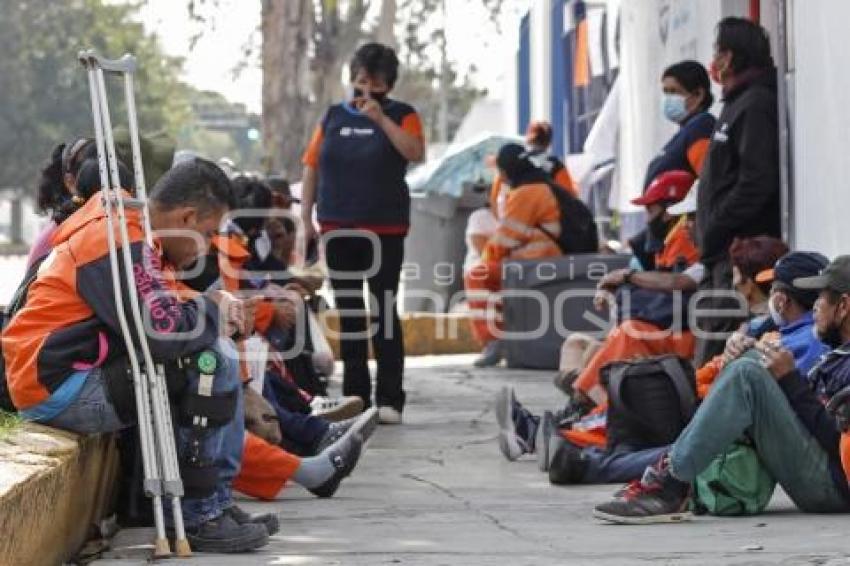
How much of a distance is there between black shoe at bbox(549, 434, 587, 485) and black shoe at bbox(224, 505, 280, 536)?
1.62 metres

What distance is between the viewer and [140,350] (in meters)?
7.03

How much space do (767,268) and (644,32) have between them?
6.65 m

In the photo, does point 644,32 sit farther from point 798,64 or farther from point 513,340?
point 798,64

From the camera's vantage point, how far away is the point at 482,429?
1177cm

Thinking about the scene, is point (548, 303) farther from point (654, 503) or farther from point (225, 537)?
point (225, 537)

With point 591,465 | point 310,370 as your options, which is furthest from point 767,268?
point 310,370

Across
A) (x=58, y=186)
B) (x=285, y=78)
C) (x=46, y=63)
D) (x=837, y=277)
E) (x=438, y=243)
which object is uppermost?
(x=46, y=63)

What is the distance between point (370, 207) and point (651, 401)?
10.1 feet

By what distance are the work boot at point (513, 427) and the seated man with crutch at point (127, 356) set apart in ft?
9.31

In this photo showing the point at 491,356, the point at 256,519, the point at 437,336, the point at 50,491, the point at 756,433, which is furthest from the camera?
the point at 437,336

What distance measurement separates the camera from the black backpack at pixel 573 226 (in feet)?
50.5

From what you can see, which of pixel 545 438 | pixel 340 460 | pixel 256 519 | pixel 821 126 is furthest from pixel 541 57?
pixel 256 519

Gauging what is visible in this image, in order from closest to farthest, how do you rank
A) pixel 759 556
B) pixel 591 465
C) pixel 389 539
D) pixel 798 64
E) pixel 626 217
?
1. pixel 759 556
2. pixel 389 539
3. pixel 591 465
4. pixel 798 64
5. pixel 626 217

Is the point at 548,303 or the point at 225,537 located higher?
the point at 225,537
